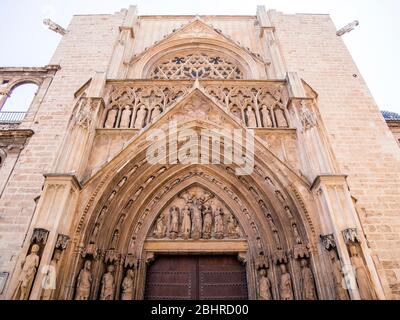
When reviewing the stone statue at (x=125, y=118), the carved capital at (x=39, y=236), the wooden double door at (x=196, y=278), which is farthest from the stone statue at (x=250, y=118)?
the carved capital at (x=39, y=236)

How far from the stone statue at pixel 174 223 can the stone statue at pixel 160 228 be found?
19 cm

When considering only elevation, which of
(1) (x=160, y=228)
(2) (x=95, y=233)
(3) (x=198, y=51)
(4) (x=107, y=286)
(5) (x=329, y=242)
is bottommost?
(4) (x=107, y=286)

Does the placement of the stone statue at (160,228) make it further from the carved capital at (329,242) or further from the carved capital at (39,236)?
the carved capital at (329,242)

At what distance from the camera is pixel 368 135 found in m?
8.92

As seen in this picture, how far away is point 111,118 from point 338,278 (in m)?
6.73

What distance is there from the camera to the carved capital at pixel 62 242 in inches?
222

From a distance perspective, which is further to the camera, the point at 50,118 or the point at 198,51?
the point at 198,51

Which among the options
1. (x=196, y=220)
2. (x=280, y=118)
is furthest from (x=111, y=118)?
(x=280, y=118)

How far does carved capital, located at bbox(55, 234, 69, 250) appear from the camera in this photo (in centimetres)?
564

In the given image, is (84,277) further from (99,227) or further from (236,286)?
(236,286)

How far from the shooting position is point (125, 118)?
28.3 feet

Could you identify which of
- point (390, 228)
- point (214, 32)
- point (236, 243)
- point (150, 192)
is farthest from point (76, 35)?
point (390, 228)

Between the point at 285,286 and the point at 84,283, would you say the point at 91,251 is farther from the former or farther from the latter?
the point at 285,286
